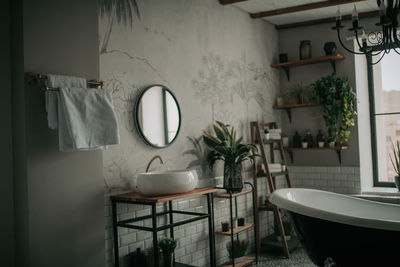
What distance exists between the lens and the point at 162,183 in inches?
114

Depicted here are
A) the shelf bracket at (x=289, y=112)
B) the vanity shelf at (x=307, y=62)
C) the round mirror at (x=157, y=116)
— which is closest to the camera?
the round mirror at (x=157, y=116)

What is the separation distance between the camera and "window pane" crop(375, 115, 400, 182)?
5.08 meters

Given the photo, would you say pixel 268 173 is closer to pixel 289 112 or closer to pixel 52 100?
pixel 289 112

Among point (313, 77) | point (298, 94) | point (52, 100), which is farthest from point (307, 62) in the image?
point (52, 100)

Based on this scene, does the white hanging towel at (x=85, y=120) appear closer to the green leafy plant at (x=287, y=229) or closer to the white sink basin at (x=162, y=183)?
the white sink basin at (x=162, y=183)

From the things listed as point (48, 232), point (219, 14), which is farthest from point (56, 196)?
point (219, 14)

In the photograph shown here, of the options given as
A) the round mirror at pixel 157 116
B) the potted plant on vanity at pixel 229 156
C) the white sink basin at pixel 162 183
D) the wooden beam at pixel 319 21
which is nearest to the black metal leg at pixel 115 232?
the white sink basin at pixel 162 183

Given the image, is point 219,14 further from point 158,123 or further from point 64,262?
point 64,262

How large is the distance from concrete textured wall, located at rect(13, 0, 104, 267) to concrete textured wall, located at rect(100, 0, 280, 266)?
0.51 ft

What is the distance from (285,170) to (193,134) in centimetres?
163

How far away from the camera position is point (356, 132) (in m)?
5.03

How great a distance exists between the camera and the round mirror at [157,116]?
11.0 feet

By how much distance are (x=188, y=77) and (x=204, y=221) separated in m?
1.44

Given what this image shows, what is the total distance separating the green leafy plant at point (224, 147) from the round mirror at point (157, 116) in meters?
0.47
